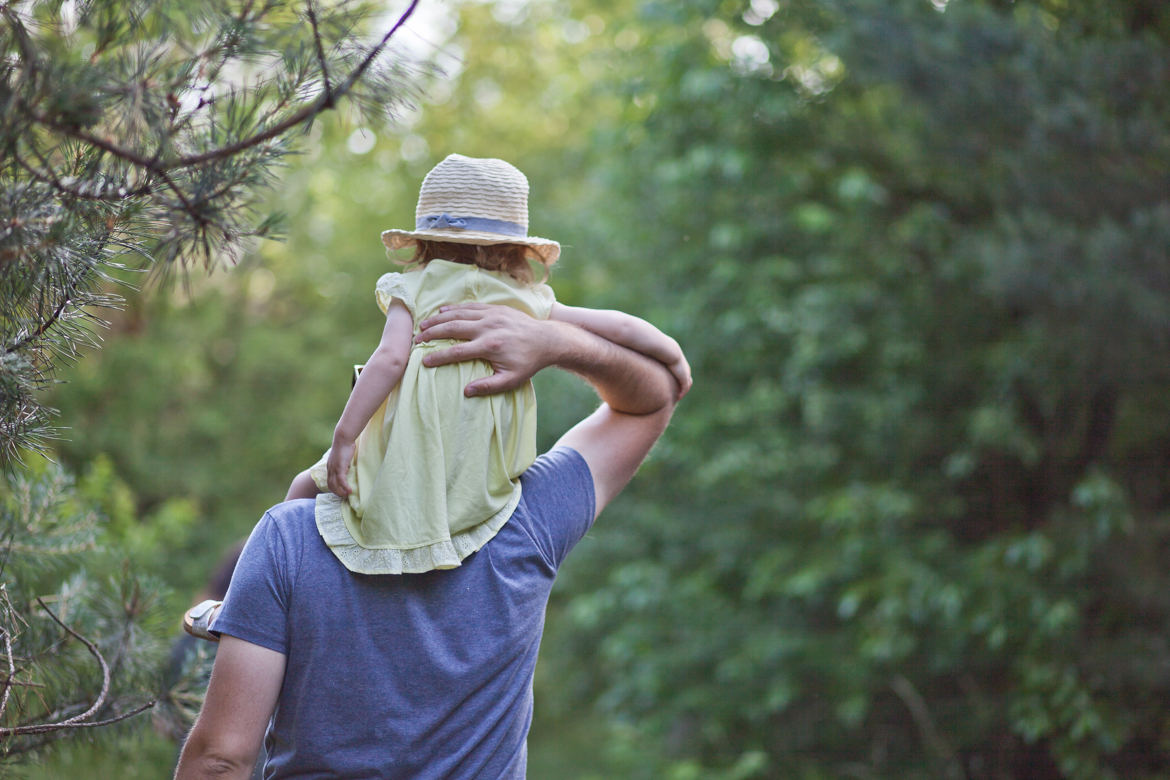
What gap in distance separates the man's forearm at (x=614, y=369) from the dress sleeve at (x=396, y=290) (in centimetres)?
20

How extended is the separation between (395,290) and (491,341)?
159mm

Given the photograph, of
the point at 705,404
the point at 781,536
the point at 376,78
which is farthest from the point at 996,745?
the point at 376,78

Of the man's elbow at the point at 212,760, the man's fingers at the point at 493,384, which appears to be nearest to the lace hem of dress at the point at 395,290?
the man's fingers at the point at 493,384

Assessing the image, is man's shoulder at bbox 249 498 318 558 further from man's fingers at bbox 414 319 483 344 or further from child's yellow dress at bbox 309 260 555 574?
man's fingers at bbox 414 319 483 344

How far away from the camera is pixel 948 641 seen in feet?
14.5

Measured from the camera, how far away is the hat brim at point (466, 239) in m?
1.26

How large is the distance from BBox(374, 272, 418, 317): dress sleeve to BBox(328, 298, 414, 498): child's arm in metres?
0.03

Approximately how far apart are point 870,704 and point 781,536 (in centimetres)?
105

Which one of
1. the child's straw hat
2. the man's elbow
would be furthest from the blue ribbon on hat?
the man's elbow

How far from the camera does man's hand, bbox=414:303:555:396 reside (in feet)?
4.01

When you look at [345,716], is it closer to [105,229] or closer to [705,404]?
[105,229]

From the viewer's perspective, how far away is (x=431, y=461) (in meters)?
1.19

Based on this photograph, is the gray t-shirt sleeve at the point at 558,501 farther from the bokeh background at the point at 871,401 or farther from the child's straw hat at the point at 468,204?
the bokeh background at the point at 871,401

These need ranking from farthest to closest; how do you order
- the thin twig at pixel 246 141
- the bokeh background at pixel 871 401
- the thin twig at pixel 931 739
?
the thin twig at pixel 931 739, the bokeh background at pixel 871 401, the thin twig at pixel 246 141
